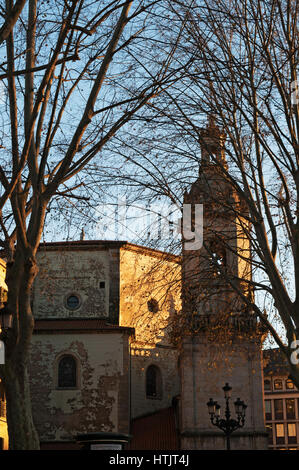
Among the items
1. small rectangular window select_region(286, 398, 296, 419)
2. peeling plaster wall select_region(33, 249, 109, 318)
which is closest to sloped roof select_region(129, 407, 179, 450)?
peeling plaster wall select_region(33, 249, 109, 318)

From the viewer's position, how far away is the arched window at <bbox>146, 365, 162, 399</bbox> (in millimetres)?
34906

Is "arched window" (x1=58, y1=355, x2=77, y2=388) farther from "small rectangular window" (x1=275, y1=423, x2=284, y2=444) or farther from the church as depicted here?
"small rectangular window" (x1=275, y1=423, x2=284, y2=444)

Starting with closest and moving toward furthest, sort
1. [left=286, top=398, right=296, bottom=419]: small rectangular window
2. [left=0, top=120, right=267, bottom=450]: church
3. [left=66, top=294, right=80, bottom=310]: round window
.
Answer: [left=0, top=120, right=267, bottom=450]: church < [left=66, top=294, right=80, bottom=310]: round window < [left=286, top=398, right=296, bottom=419]: small rectangular window

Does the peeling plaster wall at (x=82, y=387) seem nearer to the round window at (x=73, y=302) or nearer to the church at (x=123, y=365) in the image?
the church at (x=123, y=365)

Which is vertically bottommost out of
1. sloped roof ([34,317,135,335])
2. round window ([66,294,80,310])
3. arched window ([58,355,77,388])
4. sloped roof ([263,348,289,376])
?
sloped roof ([263,348,289,376])

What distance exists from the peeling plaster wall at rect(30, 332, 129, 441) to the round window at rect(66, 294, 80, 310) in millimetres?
2731

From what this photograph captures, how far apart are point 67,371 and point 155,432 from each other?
5.03 metres

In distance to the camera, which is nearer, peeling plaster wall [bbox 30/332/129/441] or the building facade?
peeling plaster wall [bbox 30/332/129/441]

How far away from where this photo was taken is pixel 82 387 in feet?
105

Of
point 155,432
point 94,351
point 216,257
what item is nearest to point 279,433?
point 155,432

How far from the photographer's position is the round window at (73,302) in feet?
116

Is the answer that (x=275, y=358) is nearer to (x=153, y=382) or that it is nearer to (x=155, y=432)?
(x=155, y=432)

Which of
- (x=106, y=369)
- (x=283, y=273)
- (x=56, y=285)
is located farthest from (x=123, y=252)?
(x=283, y=273)

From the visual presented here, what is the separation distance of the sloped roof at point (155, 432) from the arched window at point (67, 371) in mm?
3603
